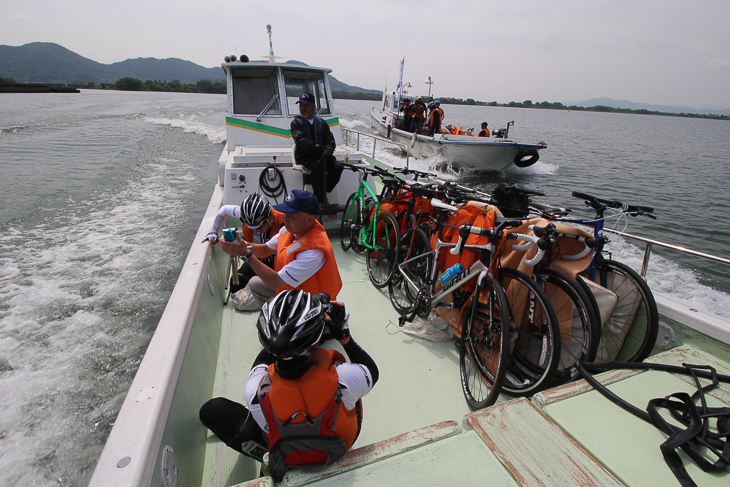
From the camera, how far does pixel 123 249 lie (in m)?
5.77

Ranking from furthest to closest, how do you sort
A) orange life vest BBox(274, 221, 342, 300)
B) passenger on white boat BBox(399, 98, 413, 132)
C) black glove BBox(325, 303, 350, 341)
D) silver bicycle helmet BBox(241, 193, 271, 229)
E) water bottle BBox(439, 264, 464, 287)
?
passenger on white boat BBox(399, 98, 413, 132) < silver bicycle helmet BBox(241, 193, 271, 229) < water bottle BBox(439, 264, 464, 287) < orange life vest BBox(274, 221, 342, 300) < black glove BBox(325, 303, 350, 341)

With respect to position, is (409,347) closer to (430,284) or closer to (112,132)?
(430,284)

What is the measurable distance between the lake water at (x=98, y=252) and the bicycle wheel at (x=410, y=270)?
8.52 feet

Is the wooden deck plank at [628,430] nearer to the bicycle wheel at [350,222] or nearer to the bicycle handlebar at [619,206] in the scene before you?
the bicycle handlebar at [619,206]

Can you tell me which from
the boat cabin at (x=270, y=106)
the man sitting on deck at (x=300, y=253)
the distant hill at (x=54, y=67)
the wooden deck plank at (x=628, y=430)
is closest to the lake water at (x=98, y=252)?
the man sitting on deck at (x=300, y=253)

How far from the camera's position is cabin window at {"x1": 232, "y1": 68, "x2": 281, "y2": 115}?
616cm

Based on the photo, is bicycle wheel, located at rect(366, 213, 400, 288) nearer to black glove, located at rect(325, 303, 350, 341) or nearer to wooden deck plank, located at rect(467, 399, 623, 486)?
black glove, located at rect(325, 303, 350, 341)

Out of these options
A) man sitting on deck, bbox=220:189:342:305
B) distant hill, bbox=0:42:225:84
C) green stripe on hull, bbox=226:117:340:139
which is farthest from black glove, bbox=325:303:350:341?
distant hill, bbox=0:42:225:84

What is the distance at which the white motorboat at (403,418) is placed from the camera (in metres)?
1.33

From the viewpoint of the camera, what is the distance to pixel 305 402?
4.46 feet

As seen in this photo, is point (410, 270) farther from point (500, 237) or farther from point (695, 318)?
point (695, 318)

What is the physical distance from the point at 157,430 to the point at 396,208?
9.84ft

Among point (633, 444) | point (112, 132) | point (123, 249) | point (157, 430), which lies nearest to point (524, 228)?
point (633, 444)

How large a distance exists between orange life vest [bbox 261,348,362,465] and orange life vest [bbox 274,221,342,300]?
0.91 meters
